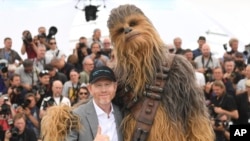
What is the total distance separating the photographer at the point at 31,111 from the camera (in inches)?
340

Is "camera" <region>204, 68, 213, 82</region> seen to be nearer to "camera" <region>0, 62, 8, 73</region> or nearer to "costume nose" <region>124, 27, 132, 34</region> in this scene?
"camera" <region>0, 62, 8, 73</region>

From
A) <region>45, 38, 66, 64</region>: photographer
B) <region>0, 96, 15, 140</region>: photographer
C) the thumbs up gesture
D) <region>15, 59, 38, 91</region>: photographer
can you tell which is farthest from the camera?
<region>45, 38, 66, 64</region>: photographer

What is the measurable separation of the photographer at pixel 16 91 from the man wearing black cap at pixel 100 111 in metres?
5.35

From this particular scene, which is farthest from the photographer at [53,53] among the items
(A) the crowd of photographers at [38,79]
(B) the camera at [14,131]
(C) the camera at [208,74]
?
(B) the camera at [14,131]

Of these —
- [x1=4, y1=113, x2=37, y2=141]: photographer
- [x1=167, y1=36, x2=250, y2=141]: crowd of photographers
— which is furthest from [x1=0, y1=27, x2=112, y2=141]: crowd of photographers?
[x1=167, y1=36, x2=250, y2=141]: crowd of photographers

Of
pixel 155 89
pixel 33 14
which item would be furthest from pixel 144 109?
pixel 33 14

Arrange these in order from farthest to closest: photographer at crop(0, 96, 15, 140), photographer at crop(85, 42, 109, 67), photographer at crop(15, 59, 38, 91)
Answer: photographer at crop(85, 42, 109, 67)
photographer at crop(15, 59, 38, 91)
photographer at crop(0, 96, 15, 140)

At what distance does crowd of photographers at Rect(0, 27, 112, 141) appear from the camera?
8.48 m

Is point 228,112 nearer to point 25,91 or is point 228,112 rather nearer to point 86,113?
point 25,91

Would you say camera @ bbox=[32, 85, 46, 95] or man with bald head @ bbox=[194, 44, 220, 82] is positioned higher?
man with bald head @ bbox=[194, 44, 220, 82]

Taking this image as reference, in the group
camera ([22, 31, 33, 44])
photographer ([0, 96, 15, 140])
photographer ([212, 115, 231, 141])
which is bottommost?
photographer ([212, 115, 231, 141])

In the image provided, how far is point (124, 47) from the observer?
430cm

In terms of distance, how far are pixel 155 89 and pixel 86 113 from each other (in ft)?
1.62

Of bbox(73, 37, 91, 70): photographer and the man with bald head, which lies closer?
the man with bald head
